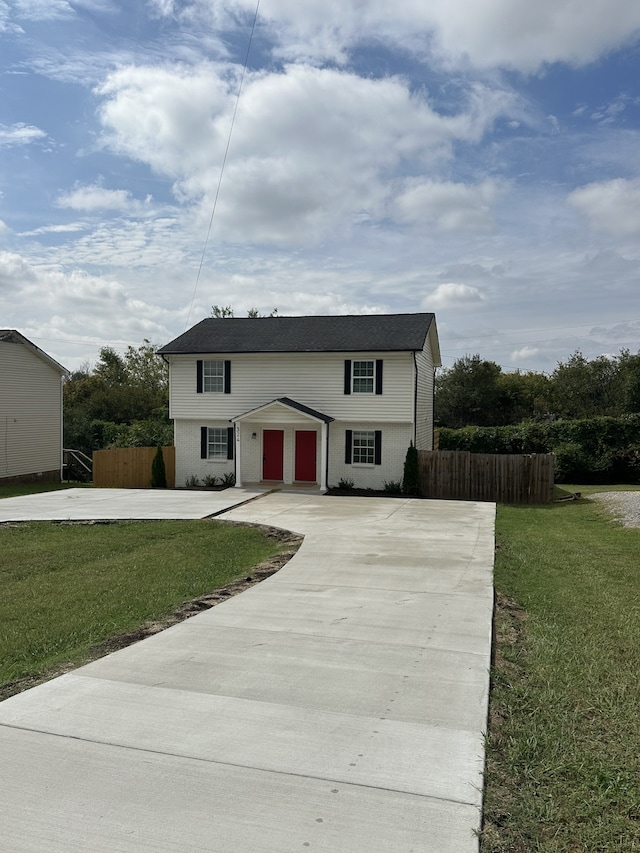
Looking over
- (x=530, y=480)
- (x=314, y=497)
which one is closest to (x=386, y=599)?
(x=314, y=497)

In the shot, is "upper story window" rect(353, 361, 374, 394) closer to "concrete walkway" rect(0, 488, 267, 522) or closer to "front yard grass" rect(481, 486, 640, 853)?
"concrete walkway" rect(0, 488, 267, 522)

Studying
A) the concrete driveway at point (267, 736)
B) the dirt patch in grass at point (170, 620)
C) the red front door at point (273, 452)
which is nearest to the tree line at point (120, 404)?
the red front door at point (273, 452)

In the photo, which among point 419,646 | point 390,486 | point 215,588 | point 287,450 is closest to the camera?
point 419,646

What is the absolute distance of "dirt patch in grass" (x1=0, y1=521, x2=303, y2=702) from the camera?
5352 millimetres

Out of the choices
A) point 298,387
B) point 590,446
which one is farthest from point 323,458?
point 590,446

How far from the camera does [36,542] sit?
1254cm

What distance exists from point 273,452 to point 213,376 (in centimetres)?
360

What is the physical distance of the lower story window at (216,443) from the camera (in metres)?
24.8

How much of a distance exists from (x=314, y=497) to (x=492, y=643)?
14131mm

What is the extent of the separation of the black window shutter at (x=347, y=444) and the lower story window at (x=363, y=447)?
0.46 ft

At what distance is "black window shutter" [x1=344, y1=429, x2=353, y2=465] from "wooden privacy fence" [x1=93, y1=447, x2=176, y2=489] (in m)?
6.64

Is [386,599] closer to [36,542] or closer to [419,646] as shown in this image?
[419,646]

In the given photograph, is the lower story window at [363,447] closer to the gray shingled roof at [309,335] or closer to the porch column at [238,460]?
the gray shingled roof at [309,335]

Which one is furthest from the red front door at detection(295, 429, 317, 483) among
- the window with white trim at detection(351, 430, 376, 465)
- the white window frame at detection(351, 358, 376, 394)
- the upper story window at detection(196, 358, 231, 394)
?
the upper story window at detection(196, 358, 231, 394)
